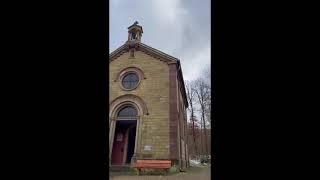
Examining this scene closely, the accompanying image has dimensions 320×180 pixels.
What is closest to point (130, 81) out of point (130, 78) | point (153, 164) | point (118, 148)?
point (130, 78)

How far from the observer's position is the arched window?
15727 millimetres

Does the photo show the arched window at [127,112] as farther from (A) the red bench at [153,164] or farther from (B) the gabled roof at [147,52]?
(B) the gabled roof at [147,52]

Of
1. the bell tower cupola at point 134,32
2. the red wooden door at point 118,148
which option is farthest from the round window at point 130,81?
the red wooden door at point 118,148

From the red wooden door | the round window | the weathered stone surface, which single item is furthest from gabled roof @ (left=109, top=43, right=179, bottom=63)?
the red wooden door

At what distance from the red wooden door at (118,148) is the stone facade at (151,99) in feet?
1.45

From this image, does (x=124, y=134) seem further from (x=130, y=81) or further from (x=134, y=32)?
(x=134, y=32)

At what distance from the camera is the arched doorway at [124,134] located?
15769 millimetres

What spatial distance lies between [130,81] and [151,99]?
1903mm

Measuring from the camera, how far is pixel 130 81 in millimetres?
16531

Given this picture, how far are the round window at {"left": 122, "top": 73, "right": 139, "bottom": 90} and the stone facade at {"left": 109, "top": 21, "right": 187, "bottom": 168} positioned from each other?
0.80ft

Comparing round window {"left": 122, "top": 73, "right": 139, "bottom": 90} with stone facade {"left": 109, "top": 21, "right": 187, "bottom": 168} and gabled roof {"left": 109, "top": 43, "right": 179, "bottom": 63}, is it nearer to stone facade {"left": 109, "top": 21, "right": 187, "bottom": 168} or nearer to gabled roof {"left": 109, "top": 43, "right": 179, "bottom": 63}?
stone facade {"left": 109, "top": 21, "right": 187, "bottom": 168}

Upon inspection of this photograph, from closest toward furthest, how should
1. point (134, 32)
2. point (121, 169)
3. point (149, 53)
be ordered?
point (121, 169)
point (149, 53)
point (134, 32)
